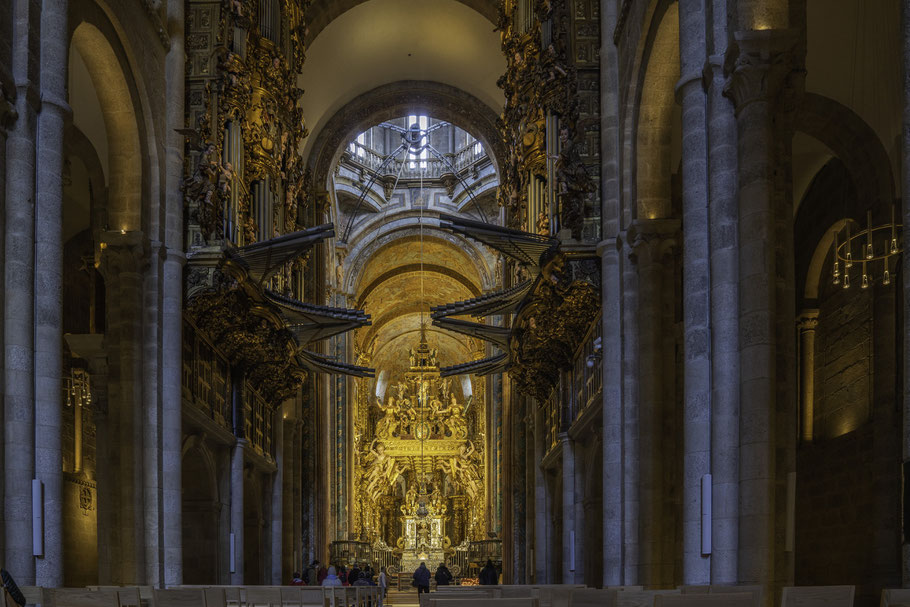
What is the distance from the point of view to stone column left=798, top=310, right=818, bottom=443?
22.7 metres

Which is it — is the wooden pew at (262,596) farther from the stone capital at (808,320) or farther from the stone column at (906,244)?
the stone capital at (808,320)

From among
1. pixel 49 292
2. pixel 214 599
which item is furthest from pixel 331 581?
pixel 214 599

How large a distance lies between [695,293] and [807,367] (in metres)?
10.5

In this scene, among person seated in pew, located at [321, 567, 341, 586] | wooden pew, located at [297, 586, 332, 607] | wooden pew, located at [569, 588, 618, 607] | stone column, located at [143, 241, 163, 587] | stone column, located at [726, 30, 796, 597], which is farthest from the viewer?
person seated in pew, located at [321, 567, 341, 586]

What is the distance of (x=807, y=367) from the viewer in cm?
2272

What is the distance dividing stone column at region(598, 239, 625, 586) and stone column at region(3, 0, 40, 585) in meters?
9.26

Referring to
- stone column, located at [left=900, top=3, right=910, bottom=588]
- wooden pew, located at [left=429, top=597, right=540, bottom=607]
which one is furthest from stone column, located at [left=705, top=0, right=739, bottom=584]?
wooden pew, located at [left=429, top=597, right=540, bottom=607]

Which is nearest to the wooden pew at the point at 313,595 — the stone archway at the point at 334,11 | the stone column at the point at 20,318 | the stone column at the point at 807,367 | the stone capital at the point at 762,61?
the stone column at the point at 20,318

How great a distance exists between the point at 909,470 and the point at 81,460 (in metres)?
22.0

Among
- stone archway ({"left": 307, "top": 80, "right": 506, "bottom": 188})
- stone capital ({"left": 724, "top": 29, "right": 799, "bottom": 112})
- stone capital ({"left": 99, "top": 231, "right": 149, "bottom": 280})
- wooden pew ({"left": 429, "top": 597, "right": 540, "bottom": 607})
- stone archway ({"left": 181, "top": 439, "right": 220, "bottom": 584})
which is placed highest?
stone archway ({"left": 307, "top": 80, "right": 506, "bottom": 188})

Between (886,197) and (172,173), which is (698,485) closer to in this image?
(886,197)

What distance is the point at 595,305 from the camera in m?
22.0

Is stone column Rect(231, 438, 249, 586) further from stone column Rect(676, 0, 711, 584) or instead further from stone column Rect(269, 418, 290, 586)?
stone column Rect(676, 0, 711, 584)

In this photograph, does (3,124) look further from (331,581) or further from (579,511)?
(579,511)
